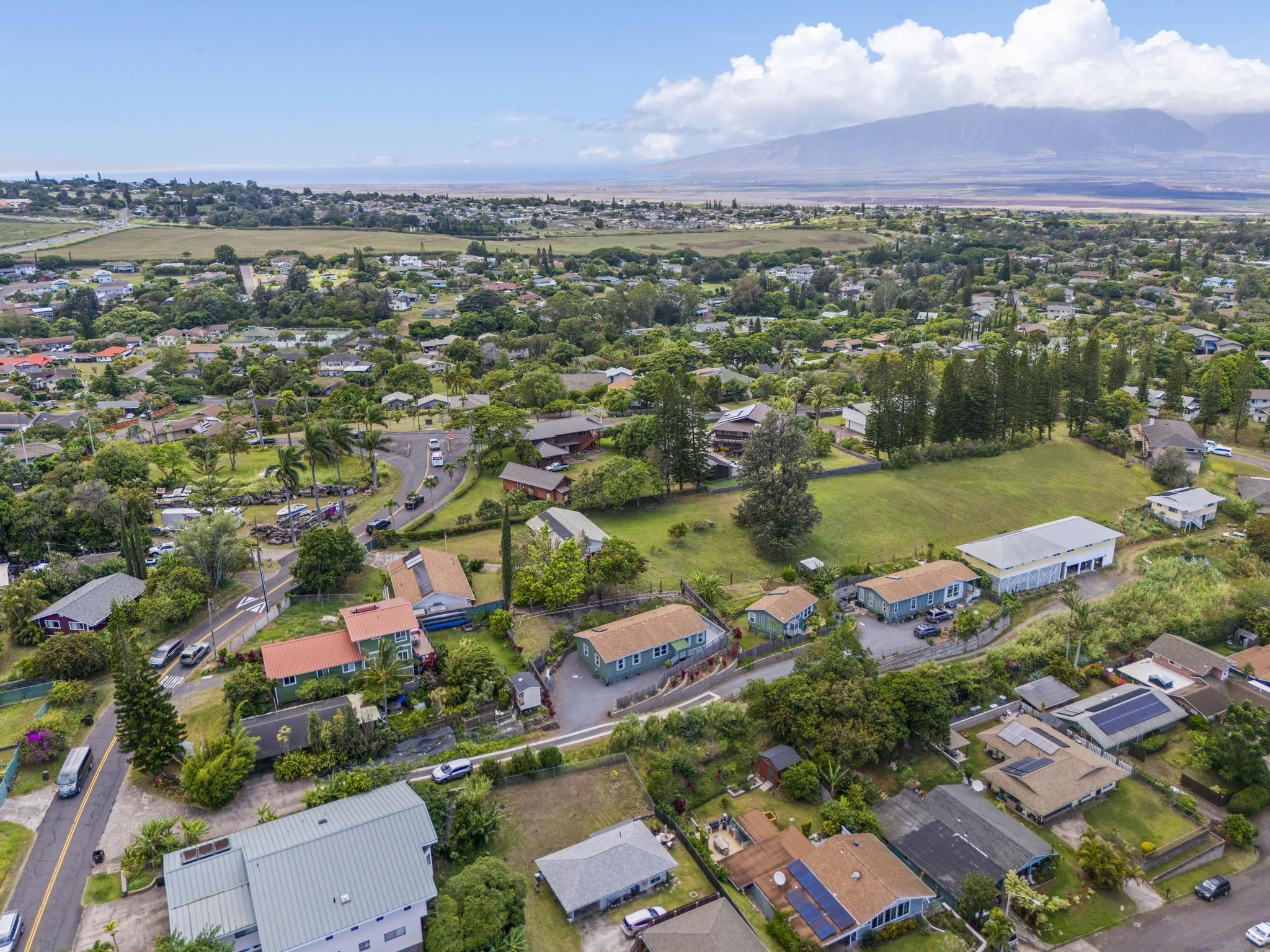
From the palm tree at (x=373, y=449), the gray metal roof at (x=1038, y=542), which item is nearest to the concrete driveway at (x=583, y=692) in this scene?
the gray metal roof at (x=1038, y=542)

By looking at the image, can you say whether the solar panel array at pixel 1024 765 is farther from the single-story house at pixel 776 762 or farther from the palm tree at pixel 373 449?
the palm tree at pixel 373 449

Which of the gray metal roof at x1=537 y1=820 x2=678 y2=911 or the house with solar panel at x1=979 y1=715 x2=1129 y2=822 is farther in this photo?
the house with solar panel at x1=979 y1=715 x2=1129 y2=822

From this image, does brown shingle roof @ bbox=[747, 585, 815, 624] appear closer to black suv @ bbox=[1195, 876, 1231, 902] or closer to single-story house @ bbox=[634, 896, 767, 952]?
single-story house @ bbox=[634, 896, 767, 952]

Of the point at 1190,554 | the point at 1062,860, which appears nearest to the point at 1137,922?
the point at 1062,860

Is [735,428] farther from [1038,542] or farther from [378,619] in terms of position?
[378,619]

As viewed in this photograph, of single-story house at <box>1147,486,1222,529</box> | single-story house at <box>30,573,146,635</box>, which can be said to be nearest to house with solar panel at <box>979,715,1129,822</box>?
single-story house at <box>1147,486,1222,529</box>

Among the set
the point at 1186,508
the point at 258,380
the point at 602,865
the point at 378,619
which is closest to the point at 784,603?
the point at 602,865
